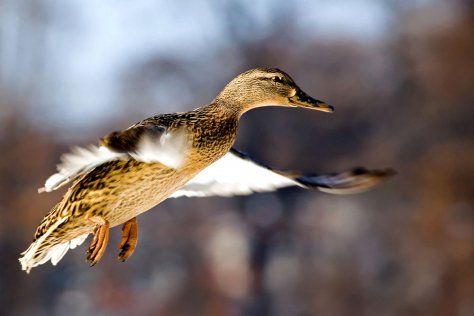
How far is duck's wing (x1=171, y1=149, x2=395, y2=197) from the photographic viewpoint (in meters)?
1.55

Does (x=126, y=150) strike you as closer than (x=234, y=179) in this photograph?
Yes

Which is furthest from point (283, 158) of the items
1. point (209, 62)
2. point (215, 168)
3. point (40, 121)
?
point (215, 168)

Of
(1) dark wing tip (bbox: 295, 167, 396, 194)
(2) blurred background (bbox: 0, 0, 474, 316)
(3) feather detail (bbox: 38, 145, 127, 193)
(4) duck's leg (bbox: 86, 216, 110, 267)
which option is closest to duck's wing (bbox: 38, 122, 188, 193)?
(3) feather detail (bbox: 38, 145, 127, 193)

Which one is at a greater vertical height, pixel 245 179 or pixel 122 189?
pixel 122 189

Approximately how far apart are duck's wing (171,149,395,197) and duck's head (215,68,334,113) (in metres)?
0.29

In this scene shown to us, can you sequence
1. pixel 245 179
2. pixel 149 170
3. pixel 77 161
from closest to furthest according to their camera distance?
1. pixel 77 161
2. pixel 149 170
3. pixel 245 179

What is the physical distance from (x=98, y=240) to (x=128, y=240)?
0.10m

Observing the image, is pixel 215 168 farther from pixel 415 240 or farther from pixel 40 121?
pixel 415 240

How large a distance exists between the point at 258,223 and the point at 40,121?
2696 millimetres

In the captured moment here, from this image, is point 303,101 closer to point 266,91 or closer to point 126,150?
point 266,91

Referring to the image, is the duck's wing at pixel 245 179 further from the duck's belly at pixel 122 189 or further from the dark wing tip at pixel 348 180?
the duck's belly at pixel 122 189

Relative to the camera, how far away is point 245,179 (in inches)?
66.4

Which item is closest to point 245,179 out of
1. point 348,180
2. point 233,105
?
point 348,180

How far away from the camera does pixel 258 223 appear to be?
941cm
